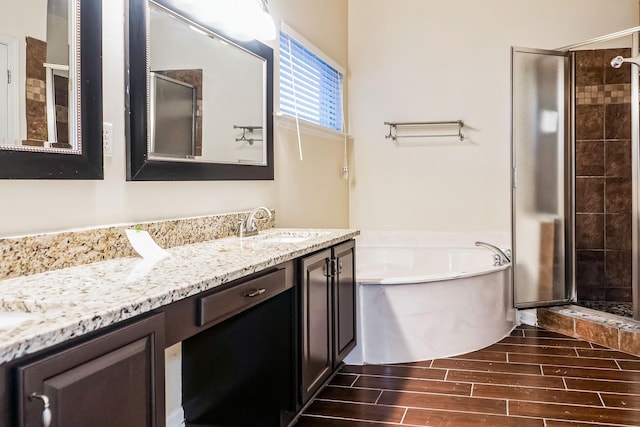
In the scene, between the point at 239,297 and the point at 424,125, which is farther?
the point at 424,125

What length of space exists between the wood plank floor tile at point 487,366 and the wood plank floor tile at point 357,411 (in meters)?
0.71

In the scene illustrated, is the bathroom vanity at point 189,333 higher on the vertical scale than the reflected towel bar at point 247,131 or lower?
lower

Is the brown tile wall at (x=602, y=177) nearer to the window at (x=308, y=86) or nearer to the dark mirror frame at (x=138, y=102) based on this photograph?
the window at (x=308, y=86)

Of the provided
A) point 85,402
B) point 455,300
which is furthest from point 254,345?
point 455,300

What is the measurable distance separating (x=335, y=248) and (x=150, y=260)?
3.41 feet

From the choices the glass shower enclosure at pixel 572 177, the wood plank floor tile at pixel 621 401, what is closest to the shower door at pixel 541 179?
the glass shower enclosure at pixel 572 177

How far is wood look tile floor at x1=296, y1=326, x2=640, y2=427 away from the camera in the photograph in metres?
2.51

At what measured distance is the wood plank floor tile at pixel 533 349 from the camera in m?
3.46

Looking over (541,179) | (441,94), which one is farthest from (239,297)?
(441,94)

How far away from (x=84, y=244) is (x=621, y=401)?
2476 mm

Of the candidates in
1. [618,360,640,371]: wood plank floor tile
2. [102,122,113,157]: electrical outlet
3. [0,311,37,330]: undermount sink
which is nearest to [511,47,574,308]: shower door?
[618,360,640,371]: wood plank floor tile

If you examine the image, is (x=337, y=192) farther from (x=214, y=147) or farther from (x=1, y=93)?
(x=1, y=93)

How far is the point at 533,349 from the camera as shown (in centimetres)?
356

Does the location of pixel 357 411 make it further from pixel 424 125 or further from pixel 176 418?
pixel 424 125
